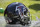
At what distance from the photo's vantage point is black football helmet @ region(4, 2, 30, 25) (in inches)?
133

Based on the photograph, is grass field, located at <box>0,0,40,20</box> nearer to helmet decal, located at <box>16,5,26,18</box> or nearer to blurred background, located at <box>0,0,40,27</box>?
blurred background, located at <box>0,0,40,27</box>


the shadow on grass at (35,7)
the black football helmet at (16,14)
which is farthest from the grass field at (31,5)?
the black football helmet at (16,14)

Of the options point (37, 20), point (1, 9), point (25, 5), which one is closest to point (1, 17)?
point (1, 9)

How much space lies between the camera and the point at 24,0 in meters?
3.68

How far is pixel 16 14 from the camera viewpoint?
11.0 ft

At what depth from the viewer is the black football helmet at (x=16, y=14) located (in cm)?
338

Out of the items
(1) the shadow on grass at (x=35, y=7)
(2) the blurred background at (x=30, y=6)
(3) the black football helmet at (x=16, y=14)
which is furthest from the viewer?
(1) the shadow on grass at (x=35, y=7)

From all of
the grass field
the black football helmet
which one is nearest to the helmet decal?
the black football helmet

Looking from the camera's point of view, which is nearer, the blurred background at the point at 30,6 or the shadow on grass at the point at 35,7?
the blurred background at the point at 30,6

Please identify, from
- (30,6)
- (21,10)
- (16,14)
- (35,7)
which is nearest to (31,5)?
(30,6)

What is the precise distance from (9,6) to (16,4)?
9.6 inches

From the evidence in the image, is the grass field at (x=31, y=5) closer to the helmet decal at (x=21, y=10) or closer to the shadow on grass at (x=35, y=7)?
the shadow on grass at (x=35, y=7)

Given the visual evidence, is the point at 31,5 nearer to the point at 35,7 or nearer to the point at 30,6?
the point at 30,6

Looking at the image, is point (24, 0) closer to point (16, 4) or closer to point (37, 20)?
point (16, 4)
